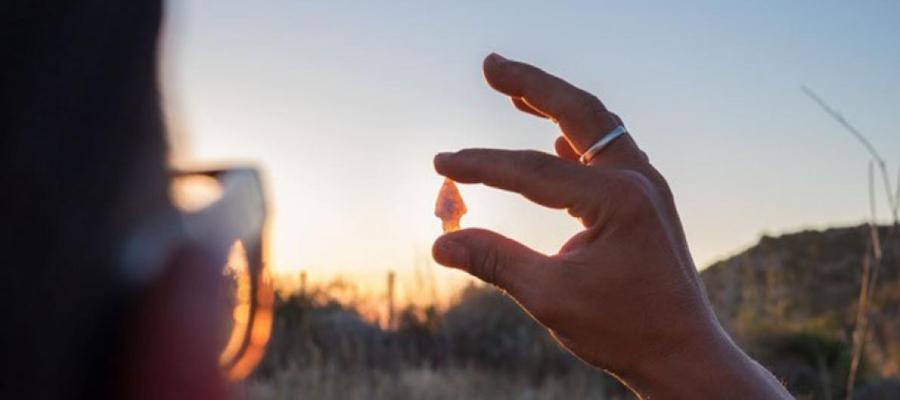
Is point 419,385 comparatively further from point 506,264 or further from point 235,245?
point 235,245

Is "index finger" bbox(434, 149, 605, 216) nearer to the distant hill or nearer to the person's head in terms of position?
the person's head

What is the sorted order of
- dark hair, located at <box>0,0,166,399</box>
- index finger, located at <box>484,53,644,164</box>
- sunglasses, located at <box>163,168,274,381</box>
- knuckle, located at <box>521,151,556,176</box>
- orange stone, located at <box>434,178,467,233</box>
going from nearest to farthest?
dark hair, located at <box>0,0,166,399</box> < sunglasses, located at <box>163,168,274,381</box> < knuckle, located at <box>521,151,556,176</box> < index finger, located at <box>484,53,644,164</box> < orange stone, located at <box>434,178,467,233</box>

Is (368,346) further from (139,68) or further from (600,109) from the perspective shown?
(139,68)

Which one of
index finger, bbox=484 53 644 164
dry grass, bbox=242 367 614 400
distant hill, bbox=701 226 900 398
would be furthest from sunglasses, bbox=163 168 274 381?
distant hill, bbox=701 226 900 398

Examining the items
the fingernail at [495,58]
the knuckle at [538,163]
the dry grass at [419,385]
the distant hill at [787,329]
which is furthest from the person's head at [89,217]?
the distant hill at [787,329]

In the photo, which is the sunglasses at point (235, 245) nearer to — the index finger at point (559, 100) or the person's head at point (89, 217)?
the person's head at point (89, 217)

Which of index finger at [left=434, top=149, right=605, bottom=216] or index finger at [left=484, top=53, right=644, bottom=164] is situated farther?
index finger at [left=484, top=53, right=644, bottom=164]
